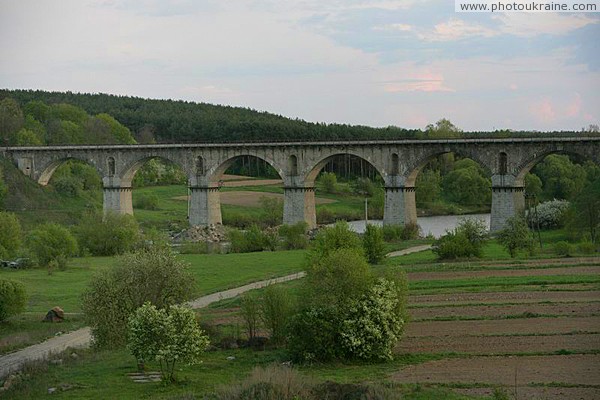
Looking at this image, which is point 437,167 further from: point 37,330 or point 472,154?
point 37,330

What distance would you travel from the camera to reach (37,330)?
120ft

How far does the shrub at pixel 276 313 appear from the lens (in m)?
31.9

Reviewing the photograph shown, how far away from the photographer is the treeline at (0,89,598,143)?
125188 millimetres

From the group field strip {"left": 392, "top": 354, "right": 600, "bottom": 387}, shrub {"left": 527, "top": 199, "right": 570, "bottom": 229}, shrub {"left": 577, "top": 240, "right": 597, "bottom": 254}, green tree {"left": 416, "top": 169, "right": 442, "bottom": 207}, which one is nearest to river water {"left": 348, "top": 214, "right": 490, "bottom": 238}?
green tree {"left": 416, "top": 169, "right": 442, "bottom": 207}

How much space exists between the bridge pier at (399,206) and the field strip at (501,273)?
23.2m

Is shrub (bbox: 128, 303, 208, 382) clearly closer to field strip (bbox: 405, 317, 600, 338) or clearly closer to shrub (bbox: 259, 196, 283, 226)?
field strip (bbox: 405, 317, 600, 338)

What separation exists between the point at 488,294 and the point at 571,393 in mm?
14705

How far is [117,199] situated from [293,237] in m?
21.3

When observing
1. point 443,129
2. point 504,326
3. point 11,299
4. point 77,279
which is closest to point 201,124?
point 443,129

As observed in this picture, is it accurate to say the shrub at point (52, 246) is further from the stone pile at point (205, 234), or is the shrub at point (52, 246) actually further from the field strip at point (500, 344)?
the field strip at point (500, 344)

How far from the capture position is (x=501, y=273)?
44.0 meters

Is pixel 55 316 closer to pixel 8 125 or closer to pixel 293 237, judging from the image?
pixel 293 237

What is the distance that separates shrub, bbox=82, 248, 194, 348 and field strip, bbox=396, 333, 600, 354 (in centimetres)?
755

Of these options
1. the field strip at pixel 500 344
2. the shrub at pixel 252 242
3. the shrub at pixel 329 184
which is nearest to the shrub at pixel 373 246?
the shrub at pixel 252 242
